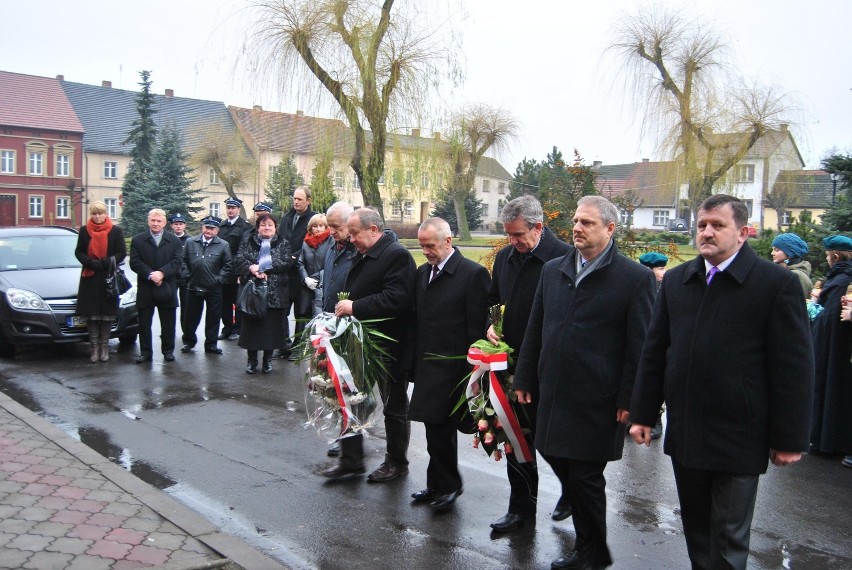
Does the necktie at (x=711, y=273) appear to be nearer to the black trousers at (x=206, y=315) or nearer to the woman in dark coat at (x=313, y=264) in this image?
the woman in dark coat at (x=313, y=264)

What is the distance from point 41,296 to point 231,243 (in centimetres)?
281

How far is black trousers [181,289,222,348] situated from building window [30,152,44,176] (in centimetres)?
5848

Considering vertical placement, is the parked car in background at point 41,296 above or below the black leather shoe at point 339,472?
above

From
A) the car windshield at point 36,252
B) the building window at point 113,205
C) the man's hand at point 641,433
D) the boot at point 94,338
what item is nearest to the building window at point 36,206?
the building window at point 113,205

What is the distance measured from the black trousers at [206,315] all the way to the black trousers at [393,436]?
19.6 ft

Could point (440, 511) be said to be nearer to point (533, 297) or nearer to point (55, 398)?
point (533, 297)

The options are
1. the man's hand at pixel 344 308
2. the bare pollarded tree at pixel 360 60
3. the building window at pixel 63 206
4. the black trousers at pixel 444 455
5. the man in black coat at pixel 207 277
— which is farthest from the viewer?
the building window at pixel 63 206

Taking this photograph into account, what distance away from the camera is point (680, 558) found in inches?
192

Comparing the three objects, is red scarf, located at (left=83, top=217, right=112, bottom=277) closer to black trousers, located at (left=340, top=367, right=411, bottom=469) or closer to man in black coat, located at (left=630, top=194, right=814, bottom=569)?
black trousers, located at (left=340, top=367, right=411, bottom=469)

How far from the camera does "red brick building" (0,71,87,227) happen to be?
62.1 m

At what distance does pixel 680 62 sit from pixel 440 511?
3048 centimetres

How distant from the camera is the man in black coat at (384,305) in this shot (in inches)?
235

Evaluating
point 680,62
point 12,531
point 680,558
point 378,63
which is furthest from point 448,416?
point 680,62

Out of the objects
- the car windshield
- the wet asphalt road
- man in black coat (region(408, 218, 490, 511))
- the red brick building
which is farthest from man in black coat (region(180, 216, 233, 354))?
the red brick building
